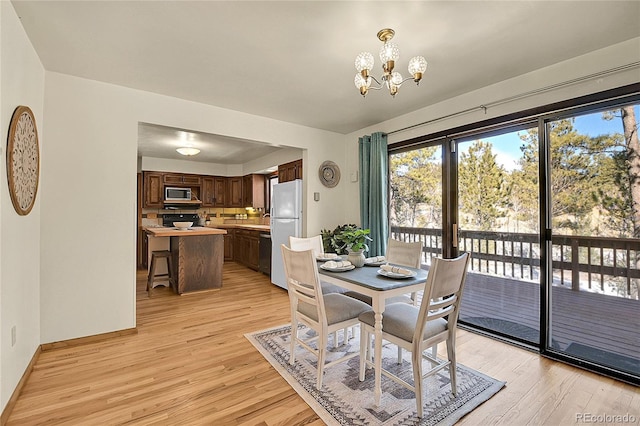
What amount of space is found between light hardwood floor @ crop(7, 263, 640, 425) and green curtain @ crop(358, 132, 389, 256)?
1441 millimetres

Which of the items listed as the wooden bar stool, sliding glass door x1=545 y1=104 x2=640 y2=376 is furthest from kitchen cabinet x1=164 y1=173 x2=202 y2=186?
sliding glass door x1=545 y1=104 x2=640 y2=376

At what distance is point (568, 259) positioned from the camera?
2.50m

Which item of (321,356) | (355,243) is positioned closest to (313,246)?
(355,243)

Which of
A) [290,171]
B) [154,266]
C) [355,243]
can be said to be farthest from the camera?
[290,171]

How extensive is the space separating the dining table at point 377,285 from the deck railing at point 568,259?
1273mm

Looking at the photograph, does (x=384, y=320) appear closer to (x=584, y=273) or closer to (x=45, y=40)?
(x=584, y=273)

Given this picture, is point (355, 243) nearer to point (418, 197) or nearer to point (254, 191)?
point (418, 197)

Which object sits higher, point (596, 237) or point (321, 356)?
point (596, 237)

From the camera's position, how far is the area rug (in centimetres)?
174

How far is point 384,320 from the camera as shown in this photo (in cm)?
200

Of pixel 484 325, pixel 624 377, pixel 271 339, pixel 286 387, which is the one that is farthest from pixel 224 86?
pixel 624 377

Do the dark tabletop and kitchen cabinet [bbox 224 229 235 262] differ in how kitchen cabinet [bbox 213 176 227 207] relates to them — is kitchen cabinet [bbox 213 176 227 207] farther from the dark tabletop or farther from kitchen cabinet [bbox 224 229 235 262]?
the dark tabletop

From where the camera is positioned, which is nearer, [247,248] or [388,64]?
[388,64]

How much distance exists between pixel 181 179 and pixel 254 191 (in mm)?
1685
